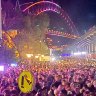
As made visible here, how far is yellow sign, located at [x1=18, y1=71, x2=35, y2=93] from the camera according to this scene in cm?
845

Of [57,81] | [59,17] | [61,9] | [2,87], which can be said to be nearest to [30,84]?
[57,81]

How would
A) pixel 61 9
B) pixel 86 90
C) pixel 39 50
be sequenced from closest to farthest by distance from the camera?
pixel 86 90 < pixel 39 50 < pixel 61 9

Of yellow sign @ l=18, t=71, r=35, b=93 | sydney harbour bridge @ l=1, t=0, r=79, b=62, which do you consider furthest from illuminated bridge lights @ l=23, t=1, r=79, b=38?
yellow sign @ l=18, t=71, r=35, b=93

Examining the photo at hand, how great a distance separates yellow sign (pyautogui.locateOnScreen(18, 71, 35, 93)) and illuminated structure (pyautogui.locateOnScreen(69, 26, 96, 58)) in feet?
157

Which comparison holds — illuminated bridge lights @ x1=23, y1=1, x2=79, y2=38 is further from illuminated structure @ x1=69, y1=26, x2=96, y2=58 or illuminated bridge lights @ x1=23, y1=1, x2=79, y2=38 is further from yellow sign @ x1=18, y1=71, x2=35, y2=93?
yellow sign @ x1=18, y1=71, x2=35, y2=93

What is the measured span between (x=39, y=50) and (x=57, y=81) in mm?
47491

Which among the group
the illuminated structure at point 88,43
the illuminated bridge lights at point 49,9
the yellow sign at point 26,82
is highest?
the illuminated bridge lights at point 49,9

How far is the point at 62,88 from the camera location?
959cm

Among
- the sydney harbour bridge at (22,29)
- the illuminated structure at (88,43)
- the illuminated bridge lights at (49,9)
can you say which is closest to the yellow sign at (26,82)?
the sydney harbour bridge at (22,29)

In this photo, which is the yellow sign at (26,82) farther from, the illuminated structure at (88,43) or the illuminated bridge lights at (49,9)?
the illuminated bridge lights at (49,9)

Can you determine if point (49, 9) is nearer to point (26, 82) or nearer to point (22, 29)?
point (22, 29)

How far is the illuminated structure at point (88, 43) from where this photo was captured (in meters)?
67.5

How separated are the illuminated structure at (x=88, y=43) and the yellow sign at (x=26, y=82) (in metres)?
47.9

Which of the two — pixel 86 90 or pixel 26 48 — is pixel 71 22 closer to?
pixel 26 48
